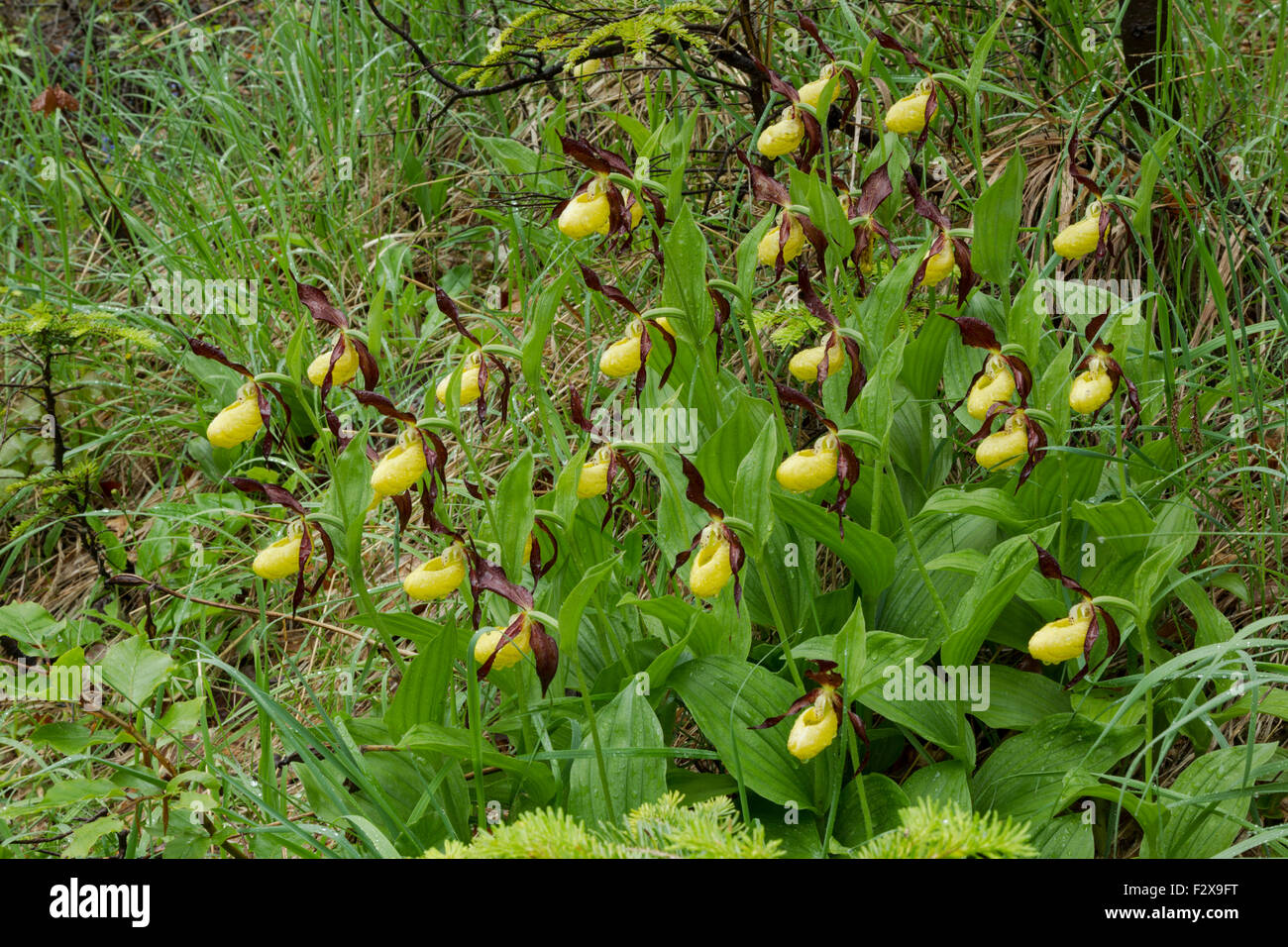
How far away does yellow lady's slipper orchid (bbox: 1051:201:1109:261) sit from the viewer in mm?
1718

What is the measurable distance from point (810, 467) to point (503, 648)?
539mm

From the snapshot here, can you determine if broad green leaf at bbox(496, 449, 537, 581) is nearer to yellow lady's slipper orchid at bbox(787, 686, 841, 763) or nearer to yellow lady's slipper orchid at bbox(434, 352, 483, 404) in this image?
yellow lady's slipper orchid at bbox(434, 352, 483, 404)

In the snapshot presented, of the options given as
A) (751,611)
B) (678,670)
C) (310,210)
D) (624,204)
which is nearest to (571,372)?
(624,204)

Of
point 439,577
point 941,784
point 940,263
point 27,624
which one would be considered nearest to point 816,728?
point 941,784

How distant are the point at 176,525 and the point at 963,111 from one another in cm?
224

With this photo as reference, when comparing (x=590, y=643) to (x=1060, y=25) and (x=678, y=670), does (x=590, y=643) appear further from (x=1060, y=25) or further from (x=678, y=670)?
(x=1060, y=25)

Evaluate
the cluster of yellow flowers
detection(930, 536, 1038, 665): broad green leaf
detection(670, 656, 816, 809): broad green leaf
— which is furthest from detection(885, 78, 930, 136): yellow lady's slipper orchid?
detection(670, 656, 816, 809): broad green leaf

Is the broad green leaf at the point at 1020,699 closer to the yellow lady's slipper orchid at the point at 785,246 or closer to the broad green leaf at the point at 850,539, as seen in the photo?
the broad green leaf at the point at 850,539

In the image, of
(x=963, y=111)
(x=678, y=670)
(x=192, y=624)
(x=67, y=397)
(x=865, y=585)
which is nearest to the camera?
(x=678, y=670)

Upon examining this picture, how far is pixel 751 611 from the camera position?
1746mm

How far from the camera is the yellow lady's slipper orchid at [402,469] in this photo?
1433 mm

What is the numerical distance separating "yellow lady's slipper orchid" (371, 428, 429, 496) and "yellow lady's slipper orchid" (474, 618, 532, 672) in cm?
26

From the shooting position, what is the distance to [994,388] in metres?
1.59

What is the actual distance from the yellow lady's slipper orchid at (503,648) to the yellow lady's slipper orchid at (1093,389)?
3.04ft
